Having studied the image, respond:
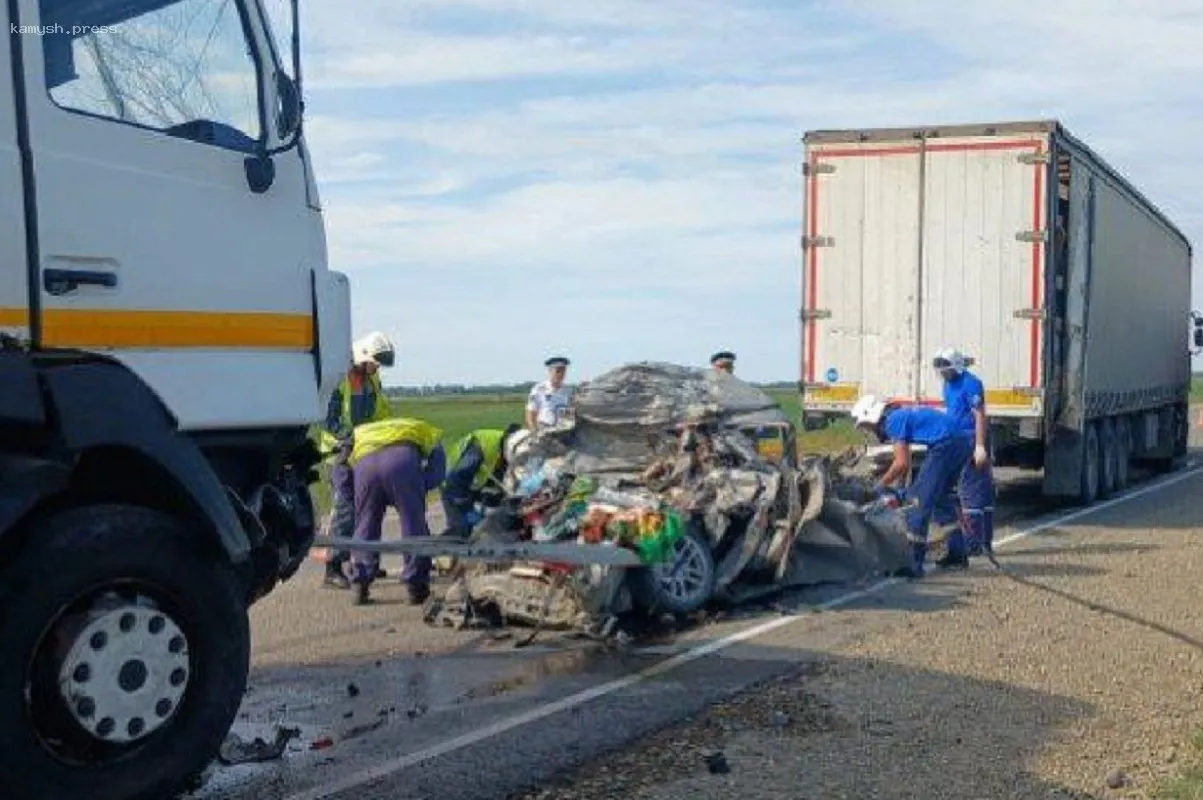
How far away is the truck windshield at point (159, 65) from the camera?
16.2 feet

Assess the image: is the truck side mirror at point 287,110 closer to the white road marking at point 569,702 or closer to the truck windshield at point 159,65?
the truck windshield at point 159,65

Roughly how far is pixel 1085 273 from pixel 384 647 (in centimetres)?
1072

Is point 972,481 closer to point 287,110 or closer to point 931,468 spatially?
point 931,468

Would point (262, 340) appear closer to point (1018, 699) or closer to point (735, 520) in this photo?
point (1018, 699)

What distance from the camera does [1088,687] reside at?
7.21 metres

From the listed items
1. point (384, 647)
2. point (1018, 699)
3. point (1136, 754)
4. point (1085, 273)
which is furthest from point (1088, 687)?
point (1085, 273)

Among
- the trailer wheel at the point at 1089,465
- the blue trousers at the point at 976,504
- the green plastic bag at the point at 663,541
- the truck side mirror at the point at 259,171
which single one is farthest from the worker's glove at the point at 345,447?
the trailer wheel at the point at 1089,465

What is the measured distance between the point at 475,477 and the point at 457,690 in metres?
3.11

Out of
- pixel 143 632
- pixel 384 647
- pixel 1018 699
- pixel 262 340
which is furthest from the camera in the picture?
pixel 384 647

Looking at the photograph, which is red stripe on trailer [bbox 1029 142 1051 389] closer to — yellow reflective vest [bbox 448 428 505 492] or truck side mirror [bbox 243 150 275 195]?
yellow reflective vest [bbox 448 428 505 492]

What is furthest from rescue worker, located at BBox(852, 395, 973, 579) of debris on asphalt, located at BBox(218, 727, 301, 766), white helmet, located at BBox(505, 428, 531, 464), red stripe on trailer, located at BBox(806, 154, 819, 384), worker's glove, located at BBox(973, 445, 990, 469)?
debris on asphalt, located at BBox(218, 727, 301, 766)

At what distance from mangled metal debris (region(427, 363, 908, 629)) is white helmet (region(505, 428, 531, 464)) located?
0.17ft

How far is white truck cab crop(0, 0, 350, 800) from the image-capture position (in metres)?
4.54

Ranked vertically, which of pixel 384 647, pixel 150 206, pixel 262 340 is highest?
pixel 150 206
